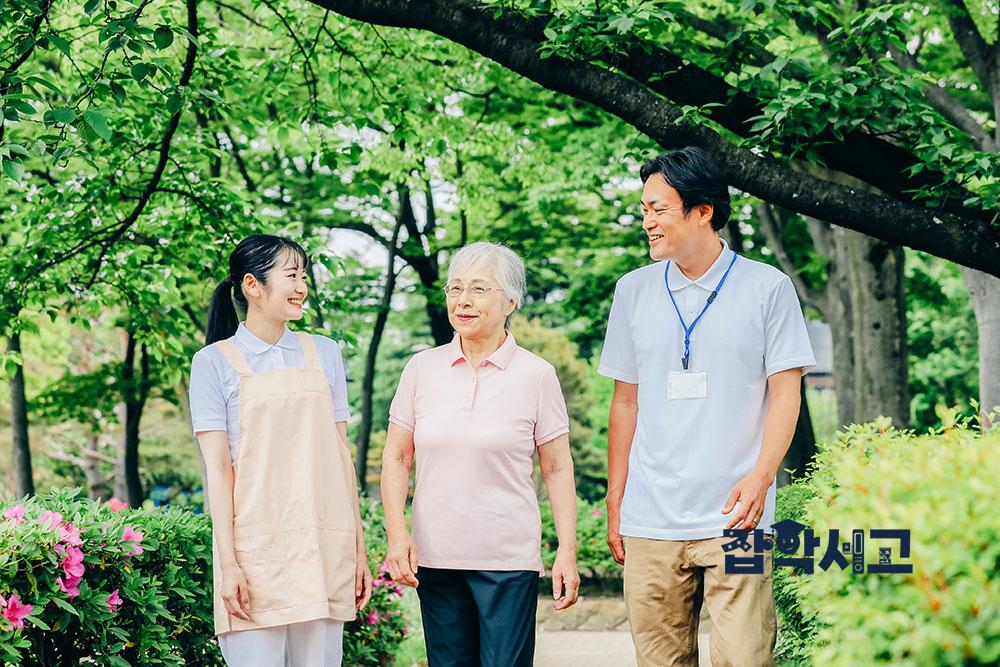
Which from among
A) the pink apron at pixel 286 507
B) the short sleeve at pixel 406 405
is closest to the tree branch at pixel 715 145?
the short sleeve at pixel 406 405

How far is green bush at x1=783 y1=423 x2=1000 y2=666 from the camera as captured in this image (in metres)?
1.80

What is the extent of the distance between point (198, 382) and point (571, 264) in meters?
15.0

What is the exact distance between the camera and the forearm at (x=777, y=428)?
3254 mm

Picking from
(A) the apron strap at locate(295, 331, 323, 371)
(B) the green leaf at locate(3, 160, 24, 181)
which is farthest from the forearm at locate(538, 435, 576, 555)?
(B) the green leaf at locate(3, 160, 24, 181)

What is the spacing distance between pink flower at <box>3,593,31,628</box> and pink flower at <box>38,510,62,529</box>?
0.30m

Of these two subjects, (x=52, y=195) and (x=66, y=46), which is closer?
(x=66, y=46)

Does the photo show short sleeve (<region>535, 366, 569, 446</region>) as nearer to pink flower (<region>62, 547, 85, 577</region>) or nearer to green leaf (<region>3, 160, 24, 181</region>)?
pink flower (<region>62, 547, 85, 577</region>)

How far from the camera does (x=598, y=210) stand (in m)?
14.9

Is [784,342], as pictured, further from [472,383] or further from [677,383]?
[472,383]

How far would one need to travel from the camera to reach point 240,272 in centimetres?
370

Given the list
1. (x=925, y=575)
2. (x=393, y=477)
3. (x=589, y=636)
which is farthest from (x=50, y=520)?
(x=589, y=636)

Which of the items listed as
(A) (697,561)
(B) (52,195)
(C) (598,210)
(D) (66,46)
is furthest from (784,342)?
(C) (598,210)

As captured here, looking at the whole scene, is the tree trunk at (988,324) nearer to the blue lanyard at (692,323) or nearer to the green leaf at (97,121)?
the blue lanyard at (692,323)

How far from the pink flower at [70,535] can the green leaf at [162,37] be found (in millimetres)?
2084
